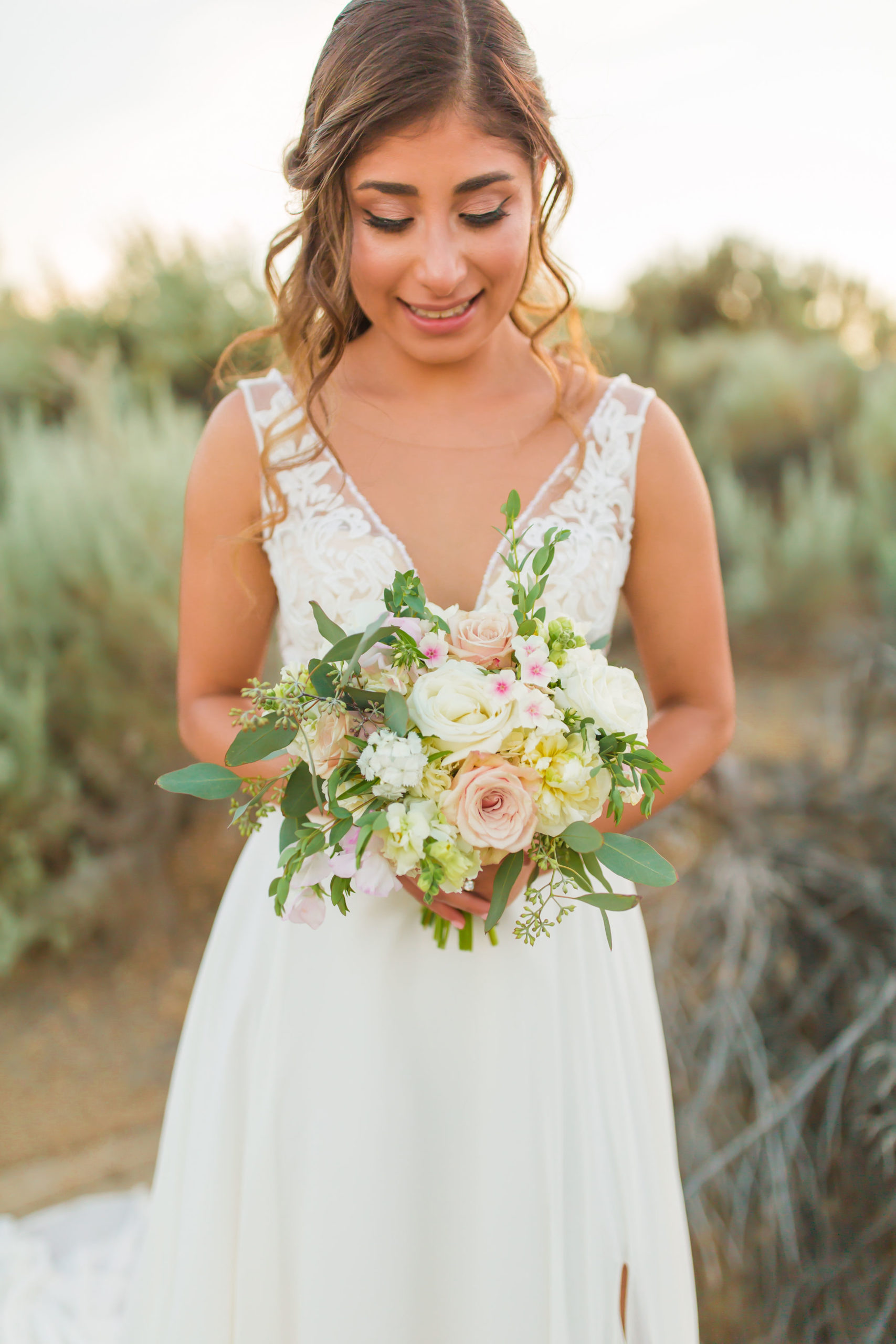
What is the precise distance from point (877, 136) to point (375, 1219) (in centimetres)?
467

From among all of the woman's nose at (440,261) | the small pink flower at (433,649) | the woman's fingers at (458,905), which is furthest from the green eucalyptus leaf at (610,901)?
the woman's nose at (440,261)

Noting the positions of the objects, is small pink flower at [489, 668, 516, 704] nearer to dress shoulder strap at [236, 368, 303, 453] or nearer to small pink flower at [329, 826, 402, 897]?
small pink flower at [329, 826, 402, 897]

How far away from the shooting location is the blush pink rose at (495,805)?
1.02 m

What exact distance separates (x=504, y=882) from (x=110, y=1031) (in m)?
3.33

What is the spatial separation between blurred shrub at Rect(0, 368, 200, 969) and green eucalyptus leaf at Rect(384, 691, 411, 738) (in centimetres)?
322

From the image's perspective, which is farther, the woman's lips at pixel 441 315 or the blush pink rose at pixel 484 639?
the woman's lips at pixel 441 315

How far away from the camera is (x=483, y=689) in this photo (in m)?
1.04

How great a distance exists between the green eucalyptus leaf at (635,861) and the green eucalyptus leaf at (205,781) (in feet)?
1.46

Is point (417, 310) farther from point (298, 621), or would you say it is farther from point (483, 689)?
point (483, 689)

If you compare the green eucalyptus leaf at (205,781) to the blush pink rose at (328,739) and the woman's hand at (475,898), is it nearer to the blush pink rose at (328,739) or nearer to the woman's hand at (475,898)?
the blush pink rose at (328,739)

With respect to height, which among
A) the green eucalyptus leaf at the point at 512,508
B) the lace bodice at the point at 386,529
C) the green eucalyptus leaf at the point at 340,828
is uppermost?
the lace bodice at the point at 386,529

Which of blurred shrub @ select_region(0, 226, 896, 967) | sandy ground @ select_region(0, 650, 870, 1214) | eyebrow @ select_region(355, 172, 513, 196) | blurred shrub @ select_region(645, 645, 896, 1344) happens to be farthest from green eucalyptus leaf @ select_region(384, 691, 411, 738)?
sandy ground @ select_region(0, 650, 870, 1214)

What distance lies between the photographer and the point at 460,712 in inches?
40.4

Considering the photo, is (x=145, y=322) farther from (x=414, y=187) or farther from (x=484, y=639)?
(x=484, y=639)
